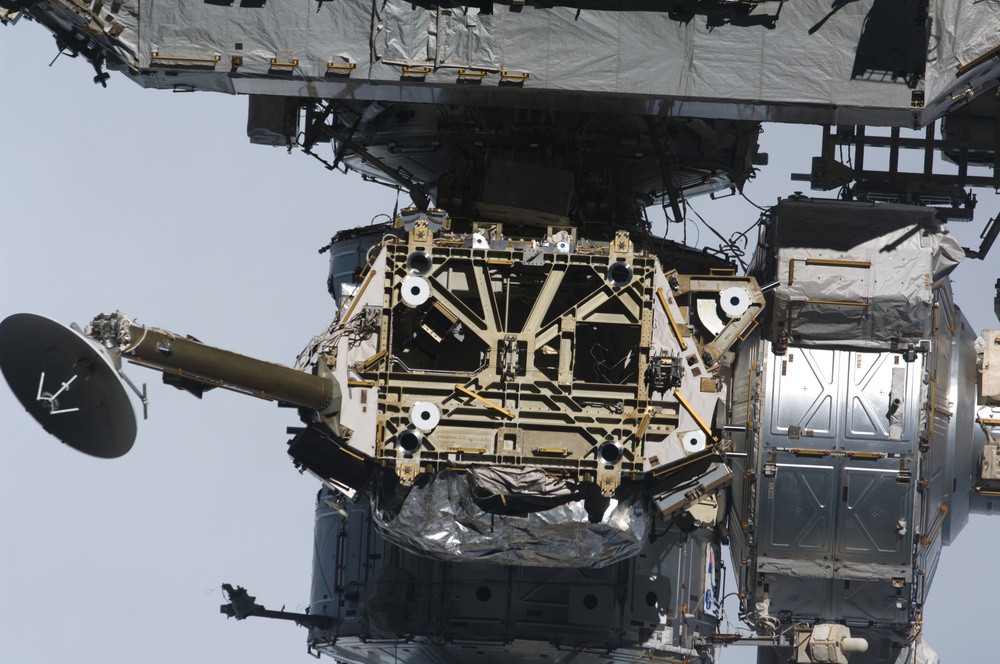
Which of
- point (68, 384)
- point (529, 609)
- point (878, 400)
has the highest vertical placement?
point (878, 400)

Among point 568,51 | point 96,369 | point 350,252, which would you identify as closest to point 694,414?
point 568,51

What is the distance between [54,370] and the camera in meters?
30.8

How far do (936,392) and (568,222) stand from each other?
8.71 meters

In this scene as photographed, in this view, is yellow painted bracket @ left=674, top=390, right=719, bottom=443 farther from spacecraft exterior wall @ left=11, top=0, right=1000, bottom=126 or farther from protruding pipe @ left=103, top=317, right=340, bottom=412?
protruding pipe @ left=103, top=317, right=340, bottom=412

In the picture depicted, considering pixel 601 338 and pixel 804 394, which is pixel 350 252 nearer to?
pixel 601 338

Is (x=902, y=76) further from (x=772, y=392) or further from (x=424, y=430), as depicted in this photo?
(x=424, y=430)

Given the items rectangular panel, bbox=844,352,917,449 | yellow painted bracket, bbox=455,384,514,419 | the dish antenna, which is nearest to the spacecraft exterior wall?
rectangular panel, bbox=844,352,917,449

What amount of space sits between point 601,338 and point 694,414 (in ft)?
8.77

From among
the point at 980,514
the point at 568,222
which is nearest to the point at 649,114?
the point at 568,222

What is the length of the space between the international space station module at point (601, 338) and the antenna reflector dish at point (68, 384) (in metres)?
0.06

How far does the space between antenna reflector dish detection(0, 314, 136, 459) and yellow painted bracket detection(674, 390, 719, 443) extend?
10.4 metres

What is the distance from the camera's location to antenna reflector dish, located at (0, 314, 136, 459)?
30391 millimetres

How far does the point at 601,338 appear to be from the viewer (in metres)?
37.3

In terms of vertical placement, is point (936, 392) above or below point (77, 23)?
below
